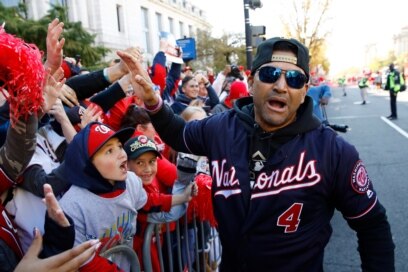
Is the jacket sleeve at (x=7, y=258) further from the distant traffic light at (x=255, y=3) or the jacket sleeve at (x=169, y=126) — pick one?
the distant traffic light at (x=255, y=3)

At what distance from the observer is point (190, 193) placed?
7.80 ft

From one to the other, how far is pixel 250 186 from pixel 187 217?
999 millimetres

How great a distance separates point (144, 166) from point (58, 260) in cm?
118

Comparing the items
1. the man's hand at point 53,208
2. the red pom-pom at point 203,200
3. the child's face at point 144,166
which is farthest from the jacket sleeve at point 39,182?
the red pom-pom at point 203,200

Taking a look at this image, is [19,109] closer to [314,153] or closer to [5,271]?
[5,271]

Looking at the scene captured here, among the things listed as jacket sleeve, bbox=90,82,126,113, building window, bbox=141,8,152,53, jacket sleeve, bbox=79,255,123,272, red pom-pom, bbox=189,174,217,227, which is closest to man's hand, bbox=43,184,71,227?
jacket sleeve, bbox=79,255,123,272

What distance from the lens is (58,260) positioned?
1323mm

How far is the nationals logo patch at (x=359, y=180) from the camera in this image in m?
1.61

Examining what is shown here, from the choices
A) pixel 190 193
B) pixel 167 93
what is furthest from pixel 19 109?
pixel 167 93

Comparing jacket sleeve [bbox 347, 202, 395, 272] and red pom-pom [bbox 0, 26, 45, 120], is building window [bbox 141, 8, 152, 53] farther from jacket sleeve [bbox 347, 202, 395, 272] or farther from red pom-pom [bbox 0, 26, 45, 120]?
jacket sleeve [bbox 347, 202, 395, 272]

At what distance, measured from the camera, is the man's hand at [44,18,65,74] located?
183 cm

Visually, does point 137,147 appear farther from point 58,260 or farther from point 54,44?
point 58,260

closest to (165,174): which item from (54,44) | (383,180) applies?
(54,44)

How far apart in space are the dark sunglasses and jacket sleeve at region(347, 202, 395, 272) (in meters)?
0.65
